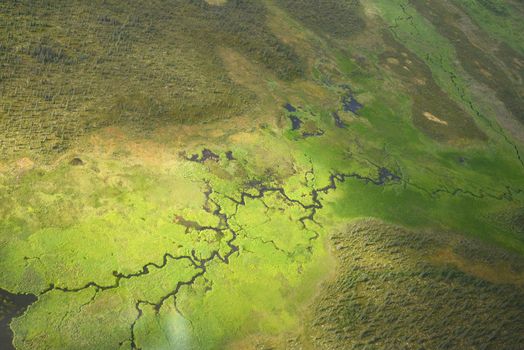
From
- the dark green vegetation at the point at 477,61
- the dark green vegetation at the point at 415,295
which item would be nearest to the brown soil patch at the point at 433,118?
the dark green vegetation at the point at 477,61

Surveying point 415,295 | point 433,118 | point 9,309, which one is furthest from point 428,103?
point 9,309

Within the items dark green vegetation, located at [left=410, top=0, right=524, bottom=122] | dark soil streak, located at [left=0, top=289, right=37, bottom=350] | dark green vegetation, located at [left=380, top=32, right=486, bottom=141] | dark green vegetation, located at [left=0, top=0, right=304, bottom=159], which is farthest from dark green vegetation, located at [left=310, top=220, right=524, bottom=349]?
dark green vegetation, located at [left=410, top=0, right=524, bottom=122]

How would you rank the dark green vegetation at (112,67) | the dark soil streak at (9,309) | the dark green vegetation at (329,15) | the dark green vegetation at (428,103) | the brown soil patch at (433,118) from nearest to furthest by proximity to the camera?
the dark soil streak at (9,309) < the dark green vegetation at (112,67) < the dark green vegetation at (428,103) < the brown soil patch at (433,118) < the dark green vegetation at (329,15)

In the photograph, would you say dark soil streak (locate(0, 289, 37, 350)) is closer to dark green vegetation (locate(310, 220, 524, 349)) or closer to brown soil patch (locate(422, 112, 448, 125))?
dark green vegetation (locate(310, 220, 524, 349))

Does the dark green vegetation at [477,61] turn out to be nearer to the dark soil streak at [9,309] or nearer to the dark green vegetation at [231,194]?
the dark green vegetation at [231,194]

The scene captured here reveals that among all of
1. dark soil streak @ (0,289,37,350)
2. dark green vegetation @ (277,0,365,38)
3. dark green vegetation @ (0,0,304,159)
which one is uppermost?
dark green vegetation @ (277,0,365,38)

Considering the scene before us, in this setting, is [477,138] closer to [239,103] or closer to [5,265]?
[239,103]

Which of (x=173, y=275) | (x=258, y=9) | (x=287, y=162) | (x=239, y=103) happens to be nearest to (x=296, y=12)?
(x=258, y=9)

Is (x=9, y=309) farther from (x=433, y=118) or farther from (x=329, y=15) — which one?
(x=329, y=15)

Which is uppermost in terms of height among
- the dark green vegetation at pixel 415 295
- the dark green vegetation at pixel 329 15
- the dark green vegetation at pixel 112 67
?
the dark green vegetation at pixel 329 15
